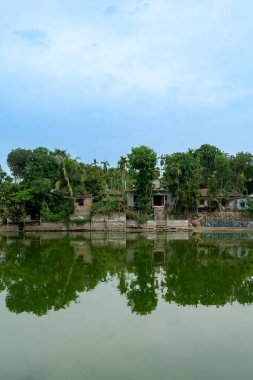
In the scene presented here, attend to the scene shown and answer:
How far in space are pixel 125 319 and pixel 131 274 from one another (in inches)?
242

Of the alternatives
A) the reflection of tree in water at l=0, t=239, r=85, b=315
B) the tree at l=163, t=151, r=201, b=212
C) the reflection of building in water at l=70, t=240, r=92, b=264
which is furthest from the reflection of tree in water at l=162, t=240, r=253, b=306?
the tree at l=163, t=151, r=201, b=212

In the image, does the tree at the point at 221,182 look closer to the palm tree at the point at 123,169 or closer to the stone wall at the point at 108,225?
the stone wall at the point at 108,225

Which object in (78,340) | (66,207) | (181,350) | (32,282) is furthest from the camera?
(66,207)

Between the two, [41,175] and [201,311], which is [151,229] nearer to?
[41,175]

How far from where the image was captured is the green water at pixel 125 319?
7191mm

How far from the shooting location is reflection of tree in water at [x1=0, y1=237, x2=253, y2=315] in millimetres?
12000

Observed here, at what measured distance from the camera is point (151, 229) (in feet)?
123

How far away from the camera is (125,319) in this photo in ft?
32.7

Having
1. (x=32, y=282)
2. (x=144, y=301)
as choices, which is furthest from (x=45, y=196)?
(x=144, y=301)

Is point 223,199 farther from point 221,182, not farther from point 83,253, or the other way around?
point 83,253

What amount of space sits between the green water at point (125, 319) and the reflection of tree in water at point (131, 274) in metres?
0.04

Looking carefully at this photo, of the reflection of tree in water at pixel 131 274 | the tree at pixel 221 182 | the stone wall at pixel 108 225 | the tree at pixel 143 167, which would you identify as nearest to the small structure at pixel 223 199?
the tree at pixel 221 182

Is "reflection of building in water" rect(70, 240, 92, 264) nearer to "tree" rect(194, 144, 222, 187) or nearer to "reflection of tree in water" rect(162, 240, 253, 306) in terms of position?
"reflection of tree in water" rect(162, 240, 253, 306)

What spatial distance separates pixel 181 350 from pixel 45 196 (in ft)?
103
